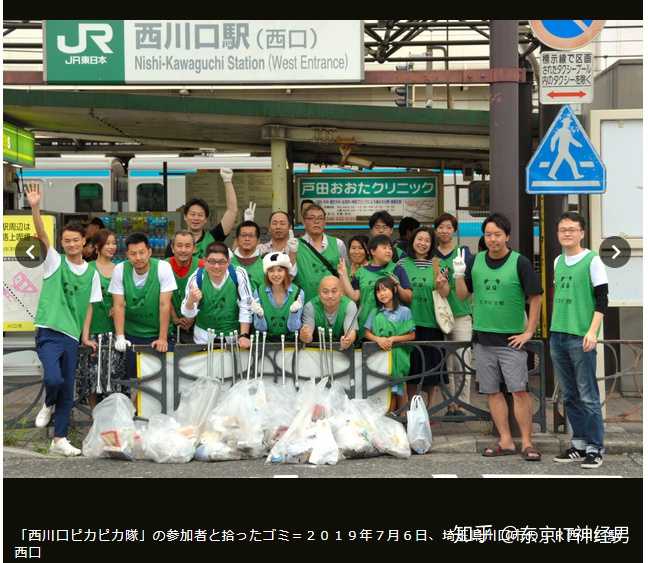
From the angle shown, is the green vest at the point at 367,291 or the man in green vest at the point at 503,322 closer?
the man in green vest at the point at 503,322

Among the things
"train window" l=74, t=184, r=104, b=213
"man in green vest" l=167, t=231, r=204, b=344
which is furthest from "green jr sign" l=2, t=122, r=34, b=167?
"train window" l=74, t=184, r=104, b=213

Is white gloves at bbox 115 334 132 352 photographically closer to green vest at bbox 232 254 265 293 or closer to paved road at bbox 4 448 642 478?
paved road at bbox 4 448 642 478

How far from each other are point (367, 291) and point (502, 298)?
125 centimetres

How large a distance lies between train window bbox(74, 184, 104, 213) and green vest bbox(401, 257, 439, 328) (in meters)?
13.7

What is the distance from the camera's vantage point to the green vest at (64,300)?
7629mm

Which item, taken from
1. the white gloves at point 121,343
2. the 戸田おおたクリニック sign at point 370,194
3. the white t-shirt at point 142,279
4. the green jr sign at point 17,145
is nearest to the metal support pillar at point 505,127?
the white t-shirt at point 142,279

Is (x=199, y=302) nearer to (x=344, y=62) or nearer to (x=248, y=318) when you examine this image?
(x=248, y=318)

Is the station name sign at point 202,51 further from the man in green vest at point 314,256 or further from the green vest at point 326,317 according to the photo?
the green vest at point 326,317

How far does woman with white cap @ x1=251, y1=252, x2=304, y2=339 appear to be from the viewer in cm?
793

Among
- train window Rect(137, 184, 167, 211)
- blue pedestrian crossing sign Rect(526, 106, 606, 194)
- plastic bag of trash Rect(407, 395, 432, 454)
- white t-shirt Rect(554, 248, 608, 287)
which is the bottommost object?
plastic bag of trash Rect(407, 395, 432, 454)

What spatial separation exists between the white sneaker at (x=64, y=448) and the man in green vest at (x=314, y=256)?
7.84 ft

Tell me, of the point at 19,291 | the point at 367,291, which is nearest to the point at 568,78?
the point at 367,291

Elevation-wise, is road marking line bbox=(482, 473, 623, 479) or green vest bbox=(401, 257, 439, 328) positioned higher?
green vest bbox=(401, 257, 439, 328)

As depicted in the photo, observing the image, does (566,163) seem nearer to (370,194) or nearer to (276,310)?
(276,310)
